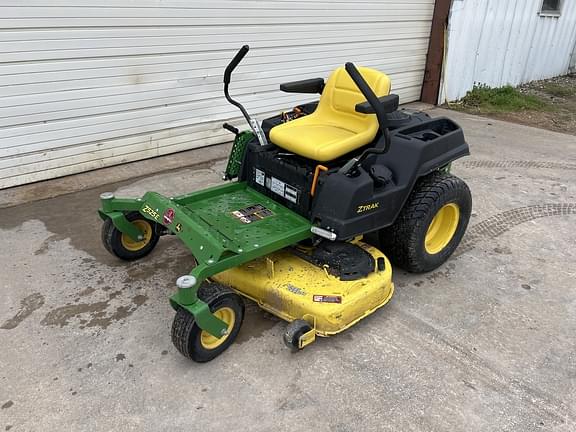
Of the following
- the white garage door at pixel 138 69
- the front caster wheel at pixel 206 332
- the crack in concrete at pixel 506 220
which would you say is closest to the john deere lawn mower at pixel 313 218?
the front caster wheel at pixel 206 332

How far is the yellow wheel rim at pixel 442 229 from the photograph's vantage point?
324 cm

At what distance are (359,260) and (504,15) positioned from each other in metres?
6.69

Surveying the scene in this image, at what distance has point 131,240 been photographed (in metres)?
3.14

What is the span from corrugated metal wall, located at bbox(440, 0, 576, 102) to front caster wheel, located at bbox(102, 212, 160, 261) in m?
5.58

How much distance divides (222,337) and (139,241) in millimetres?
1098

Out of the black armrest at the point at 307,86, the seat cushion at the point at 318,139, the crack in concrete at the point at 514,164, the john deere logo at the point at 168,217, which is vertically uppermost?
the black armrest at the point at 307,86

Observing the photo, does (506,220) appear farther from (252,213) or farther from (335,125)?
(252,213)

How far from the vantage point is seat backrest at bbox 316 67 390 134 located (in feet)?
9.78

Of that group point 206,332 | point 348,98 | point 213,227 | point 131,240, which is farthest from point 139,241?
point 348,98

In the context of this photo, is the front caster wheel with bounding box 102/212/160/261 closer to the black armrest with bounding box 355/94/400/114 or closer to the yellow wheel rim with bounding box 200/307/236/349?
the yellow wheel rim with bounding box 200/307/236/349

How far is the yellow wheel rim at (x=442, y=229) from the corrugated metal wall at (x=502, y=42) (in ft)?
15.3

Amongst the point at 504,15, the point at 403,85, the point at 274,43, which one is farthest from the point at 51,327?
the point at 504,15

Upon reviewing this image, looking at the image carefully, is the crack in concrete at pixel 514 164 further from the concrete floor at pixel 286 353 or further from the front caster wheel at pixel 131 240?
the front caster wheel at pixel 131 240

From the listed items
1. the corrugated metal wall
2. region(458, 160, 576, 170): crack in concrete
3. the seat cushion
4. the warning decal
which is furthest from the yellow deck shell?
the corrugated metal wall
